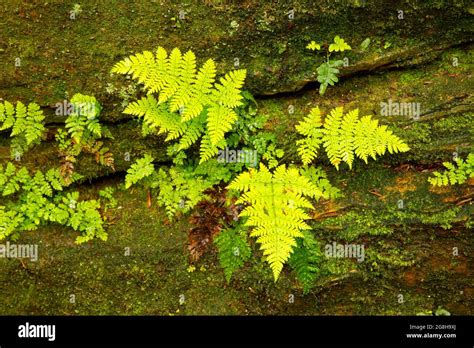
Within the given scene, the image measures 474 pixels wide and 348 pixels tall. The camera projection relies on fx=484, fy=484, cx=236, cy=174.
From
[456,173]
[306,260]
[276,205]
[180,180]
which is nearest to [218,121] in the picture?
[180,180]

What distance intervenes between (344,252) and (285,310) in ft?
3.24

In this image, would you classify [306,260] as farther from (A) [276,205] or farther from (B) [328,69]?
(B) [328,69]

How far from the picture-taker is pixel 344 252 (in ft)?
18.9

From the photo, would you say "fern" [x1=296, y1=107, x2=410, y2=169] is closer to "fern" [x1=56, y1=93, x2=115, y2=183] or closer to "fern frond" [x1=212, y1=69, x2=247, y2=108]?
"fern frond" [x1=212, y1=69, x2=247, y2=108]

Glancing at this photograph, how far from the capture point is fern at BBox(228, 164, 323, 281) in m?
5.08

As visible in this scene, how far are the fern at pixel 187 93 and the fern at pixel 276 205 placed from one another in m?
0.58

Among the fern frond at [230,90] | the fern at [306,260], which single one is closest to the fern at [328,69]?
the fern frond at [230,90]

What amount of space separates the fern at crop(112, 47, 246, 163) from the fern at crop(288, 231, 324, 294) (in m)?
1.46

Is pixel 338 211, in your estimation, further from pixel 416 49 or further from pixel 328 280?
pixel 416 49

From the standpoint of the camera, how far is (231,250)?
554cm

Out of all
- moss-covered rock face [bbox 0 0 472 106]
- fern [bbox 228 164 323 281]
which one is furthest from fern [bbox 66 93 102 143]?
fern [bbox 228 164 323 281]

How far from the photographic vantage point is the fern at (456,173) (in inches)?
220

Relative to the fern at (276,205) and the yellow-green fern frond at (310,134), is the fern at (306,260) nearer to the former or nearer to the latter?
the fern at (276,205)

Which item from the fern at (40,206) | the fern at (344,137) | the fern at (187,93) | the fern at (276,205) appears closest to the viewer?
the fern at (276,205)
